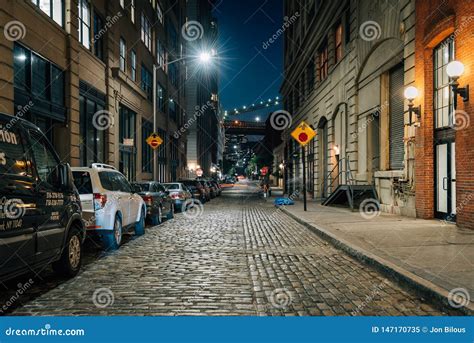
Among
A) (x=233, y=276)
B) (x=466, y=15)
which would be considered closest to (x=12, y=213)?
(x=233, y=276)

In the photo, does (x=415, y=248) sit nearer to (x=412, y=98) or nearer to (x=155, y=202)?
(x=412, y=98)

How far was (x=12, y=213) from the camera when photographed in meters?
4.82

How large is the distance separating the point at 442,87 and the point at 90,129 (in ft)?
49.7

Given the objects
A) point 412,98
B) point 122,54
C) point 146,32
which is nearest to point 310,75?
point 146,32

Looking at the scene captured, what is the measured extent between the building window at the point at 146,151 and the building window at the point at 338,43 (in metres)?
14.5

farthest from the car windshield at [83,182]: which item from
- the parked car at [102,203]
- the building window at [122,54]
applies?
the building window at [122,54]

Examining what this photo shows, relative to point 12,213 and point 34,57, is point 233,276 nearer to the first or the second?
point 12,213

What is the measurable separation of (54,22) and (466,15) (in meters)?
13.7

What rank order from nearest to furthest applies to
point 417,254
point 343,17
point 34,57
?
point 417,254 → point 34,57 → point 343,17

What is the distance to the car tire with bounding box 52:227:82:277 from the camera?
6.40 m

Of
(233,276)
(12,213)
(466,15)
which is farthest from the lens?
(466,15)

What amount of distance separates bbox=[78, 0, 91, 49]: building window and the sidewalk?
1338 centimetres

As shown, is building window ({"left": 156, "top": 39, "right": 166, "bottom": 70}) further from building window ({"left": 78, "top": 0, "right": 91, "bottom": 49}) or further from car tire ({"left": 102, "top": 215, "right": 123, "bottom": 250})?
car tire ({"left": 102, "top": 215, "right": 123, "bottom": 250})

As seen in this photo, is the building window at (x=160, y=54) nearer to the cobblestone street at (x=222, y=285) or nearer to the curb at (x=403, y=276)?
A: the cobblestone street at (x=222, y=285)
